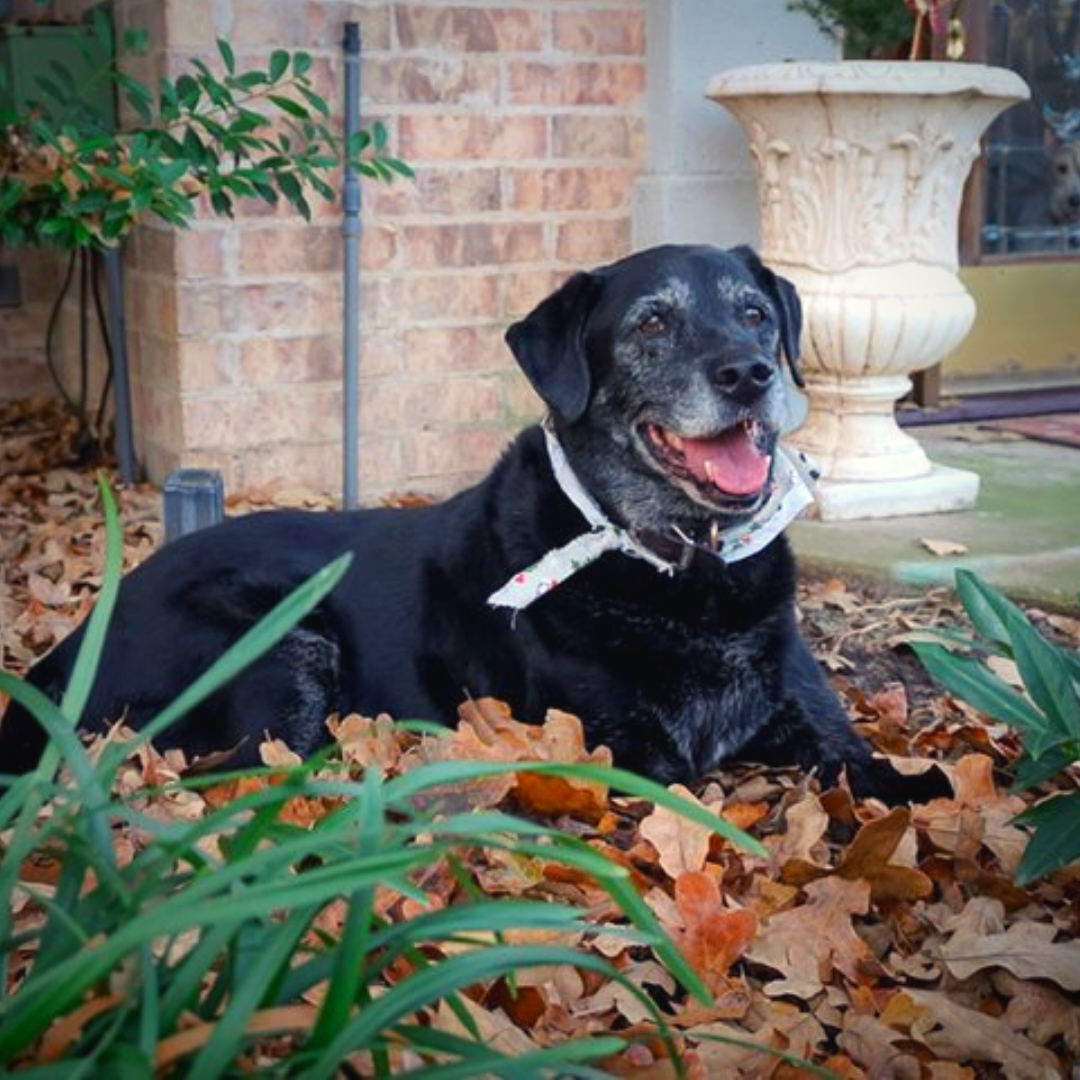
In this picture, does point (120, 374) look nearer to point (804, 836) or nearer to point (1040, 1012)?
point (804, 836)

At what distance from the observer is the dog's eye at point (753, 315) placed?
10.9ft

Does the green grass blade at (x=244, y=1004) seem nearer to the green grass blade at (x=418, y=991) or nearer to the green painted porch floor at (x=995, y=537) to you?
the green grass blade at (x=418, y=991)

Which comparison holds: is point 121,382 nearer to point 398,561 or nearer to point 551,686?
point 398,561

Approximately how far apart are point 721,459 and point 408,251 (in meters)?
2.43

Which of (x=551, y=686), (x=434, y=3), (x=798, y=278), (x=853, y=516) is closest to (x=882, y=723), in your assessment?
(x=551, y=686)

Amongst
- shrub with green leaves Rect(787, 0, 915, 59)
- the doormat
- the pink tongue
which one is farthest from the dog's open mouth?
the doormat

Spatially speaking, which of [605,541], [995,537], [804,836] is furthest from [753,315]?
[995,537]

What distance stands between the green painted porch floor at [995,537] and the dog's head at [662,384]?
1076mm

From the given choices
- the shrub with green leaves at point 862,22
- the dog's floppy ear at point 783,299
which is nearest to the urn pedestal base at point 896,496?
the shrub with green leaves at point 862,22

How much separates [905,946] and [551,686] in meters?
0.85

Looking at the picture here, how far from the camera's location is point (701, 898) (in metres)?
2.43

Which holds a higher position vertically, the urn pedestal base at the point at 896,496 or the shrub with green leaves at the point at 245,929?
the shrub with green leaves at the point at 245,929

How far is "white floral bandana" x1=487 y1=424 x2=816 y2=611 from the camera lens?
3.12m

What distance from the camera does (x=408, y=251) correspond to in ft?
17.8
